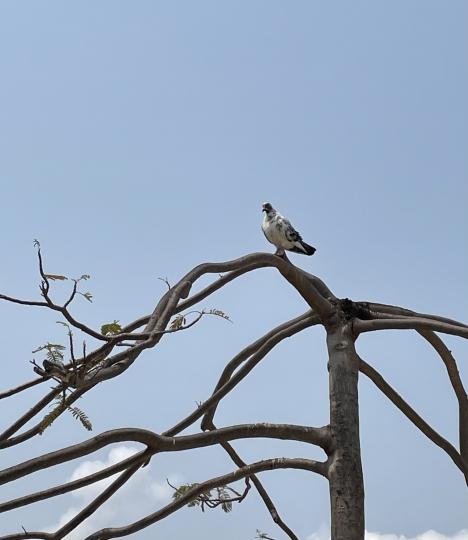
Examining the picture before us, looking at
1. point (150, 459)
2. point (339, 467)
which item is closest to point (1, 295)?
point (150, 459)

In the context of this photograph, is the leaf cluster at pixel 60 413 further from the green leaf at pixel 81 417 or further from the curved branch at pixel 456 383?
the curved branch at pixel 456 383

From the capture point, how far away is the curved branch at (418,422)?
536 cm

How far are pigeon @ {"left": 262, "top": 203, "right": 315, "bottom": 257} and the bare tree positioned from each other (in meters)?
0.58

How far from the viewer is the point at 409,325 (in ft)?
15.1

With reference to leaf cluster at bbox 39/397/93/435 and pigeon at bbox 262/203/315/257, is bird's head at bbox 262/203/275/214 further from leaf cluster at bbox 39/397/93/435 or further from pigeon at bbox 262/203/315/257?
leaf cluster at bbox 39/397/93/435

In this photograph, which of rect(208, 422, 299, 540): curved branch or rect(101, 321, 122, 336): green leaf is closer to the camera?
rect(101, 321, 122, 336): green leaf

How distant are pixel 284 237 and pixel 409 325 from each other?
4.57ft

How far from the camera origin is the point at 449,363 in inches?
220

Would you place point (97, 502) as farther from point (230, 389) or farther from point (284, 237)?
point (284, 237)

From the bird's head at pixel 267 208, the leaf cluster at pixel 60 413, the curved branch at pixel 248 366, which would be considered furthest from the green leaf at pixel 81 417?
the bird's head at pixel 267 208

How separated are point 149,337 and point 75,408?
428 millimetres

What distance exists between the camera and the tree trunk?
424 centimetres

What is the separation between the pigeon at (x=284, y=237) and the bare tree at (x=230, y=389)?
22.9 inches

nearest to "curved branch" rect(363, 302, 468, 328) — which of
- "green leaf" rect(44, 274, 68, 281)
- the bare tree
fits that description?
the bare tree
